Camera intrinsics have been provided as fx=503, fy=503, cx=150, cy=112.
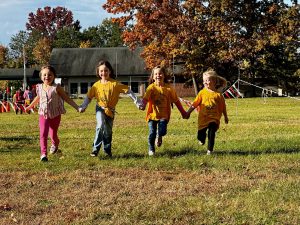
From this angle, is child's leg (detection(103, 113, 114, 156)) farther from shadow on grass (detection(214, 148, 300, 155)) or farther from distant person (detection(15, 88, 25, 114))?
distant person (detection(15, 88, 25, 114))

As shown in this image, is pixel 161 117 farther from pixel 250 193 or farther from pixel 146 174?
pixel 250 193

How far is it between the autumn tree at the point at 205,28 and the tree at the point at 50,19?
70623 millimetres

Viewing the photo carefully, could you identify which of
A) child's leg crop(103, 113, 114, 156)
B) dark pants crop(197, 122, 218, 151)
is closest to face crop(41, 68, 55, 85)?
child's leg crop(103, 113, 114, 156)

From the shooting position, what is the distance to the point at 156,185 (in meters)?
6.36

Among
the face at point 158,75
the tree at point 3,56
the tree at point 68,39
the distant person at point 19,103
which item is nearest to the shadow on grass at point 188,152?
the face at point 158,75

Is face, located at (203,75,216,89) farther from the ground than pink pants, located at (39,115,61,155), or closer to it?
farther from the ground

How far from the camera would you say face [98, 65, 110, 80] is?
29.2ft

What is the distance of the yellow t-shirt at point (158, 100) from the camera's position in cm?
925

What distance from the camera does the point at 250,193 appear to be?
5.83 metres

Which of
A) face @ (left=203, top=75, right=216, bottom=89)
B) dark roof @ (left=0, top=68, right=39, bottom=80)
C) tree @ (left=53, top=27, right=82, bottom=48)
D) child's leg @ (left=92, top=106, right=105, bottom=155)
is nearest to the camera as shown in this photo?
child's leg @ (left=92, top=106, right=105, bottom=155)

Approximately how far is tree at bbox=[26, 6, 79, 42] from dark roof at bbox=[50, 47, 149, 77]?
46786 millimetres

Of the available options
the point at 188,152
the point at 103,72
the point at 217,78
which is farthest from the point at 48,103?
the point at 217,78

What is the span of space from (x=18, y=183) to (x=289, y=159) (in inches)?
173

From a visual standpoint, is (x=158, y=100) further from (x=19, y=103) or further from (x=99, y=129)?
(x=19, y=103)
